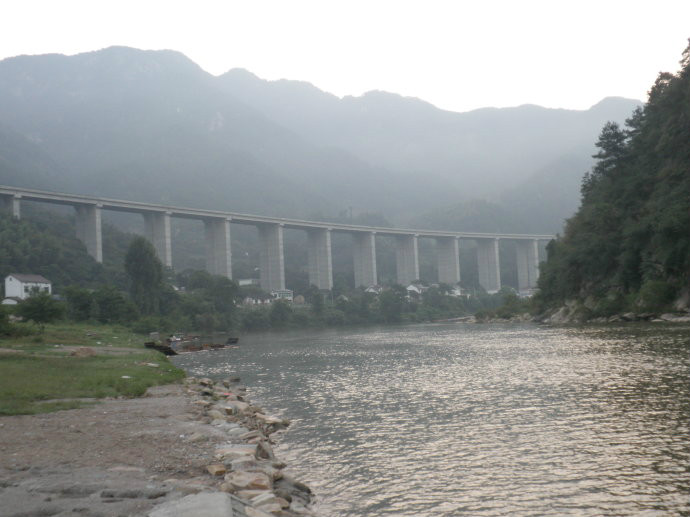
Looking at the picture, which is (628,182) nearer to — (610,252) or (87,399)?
(610,252)

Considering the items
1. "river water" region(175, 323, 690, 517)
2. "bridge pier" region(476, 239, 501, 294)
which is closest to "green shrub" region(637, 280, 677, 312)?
"river water" region(175, 323, 690, 517)

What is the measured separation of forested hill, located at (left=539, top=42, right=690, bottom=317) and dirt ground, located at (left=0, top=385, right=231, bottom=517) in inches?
1581

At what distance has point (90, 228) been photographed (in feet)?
344

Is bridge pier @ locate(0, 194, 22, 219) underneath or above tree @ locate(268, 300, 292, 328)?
above

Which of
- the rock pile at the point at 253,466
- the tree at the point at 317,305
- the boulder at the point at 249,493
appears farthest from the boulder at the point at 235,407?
the tree at the point at 317,305

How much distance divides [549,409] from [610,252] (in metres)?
46.1

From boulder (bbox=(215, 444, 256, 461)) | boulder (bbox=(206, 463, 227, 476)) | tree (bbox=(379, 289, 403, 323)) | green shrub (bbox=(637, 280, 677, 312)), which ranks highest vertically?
green shrub (bbox=(637, 280, 677, 312))

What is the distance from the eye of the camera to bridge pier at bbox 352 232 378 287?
499 ft

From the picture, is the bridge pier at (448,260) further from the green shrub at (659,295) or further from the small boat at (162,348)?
the small boat at (162,348)

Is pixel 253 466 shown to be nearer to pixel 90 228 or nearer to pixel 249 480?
pixel 249 480

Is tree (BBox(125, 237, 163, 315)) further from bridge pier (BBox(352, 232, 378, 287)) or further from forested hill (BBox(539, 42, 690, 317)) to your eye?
bridge pier (BBox(352, 232, 378, 287))

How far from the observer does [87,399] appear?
1820 cm

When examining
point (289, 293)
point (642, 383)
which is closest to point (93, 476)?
point (642, 383)

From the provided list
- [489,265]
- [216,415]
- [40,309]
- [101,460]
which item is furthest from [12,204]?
[489,265]
